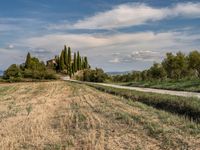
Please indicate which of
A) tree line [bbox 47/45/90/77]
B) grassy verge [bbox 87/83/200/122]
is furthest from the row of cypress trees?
grassy verge [bbox 87/83/200/122]

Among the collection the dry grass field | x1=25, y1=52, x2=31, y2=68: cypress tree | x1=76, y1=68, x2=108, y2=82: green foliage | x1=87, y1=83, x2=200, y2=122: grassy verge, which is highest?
x1=25, y1=52, x2=31, y2=68: cypress tree

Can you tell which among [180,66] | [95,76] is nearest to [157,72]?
[180,66]

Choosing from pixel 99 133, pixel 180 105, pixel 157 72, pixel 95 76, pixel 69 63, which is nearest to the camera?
pixel 99 133

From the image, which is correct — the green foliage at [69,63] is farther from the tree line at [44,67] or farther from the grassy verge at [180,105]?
the grassy verge at [180,105]

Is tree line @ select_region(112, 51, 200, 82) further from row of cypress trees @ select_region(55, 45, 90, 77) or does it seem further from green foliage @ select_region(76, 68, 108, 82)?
row of cypress trees @ select_region(55, 45, 90, 77)

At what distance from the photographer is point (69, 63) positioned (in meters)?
139

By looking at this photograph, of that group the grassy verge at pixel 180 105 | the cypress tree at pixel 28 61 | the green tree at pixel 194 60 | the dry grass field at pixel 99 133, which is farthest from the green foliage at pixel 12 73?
the dry grass field at pixel 99 133

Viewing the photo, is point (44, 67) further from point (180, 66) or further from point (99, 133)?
point (99, 133)

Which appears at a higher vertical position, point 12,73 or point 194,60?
point 194,60

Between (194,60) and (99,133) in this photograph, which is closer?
(99,133)

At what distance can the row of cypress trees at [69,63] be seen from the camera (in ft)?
442

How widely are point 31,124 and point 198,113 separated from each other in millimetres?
7982

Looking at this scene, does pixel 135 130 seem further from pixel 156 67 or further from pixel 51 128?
pixel 156 67

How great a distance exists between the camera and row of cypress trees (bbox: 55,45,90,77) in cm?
A: 13462
